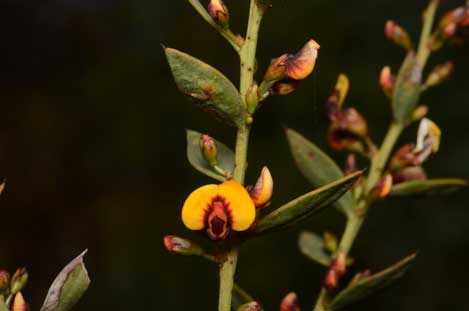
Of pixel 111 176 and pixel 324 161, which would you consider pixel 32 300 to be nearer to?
pixel 111 176

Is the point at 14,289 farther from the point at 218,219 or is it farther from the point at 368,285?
the point at 368,285

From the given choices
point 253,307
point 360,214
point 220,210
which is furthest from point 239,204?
point 360,214

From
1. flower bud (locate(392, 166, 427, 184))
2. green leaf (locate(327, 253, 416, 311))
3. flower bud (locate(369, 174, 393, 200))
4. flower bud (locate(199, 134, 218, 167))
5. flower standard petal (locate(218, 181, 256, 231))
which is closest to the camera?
flower standard petal (locate(218, 181, 256, 231))

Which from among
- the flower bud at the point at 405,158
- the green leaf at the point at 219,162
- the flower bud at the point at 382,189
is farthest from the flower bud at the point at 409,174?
the green leaf at the point at 219,162

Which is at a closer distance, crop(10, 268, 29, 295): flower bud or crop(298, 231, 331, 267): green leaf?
crop(10, 268, 29, 295): flower bud

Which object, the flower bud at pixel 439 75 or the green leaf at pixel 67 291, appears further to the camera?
the flower bud at pixel 439 75

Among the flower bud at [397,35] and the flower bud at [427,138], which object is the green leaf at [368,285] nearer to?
the flower bud at [427,138]

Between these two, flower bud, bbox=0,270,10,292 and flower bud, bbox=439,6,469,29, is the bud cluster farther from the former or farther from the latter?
flower bud, bbox=439,6,469,29

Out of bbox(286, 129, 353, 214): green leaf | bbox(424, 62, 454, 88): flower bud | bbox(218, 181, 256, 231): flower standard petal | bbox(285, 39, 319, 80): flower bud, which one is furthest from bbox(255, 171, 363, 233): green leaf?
bbox(424, 62, 454, 88): flower bud
